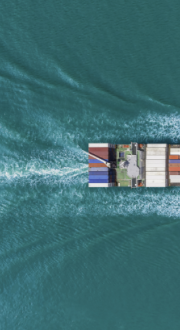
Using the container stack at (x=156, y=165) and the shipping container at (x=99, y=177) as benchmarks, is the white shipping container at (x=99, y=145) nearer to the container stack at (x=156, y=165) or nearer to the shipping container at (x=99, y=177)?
the shipping container at (x=99, y=177)

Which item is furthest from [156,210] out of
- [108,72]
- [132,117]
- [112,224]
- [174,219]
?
[108,72]

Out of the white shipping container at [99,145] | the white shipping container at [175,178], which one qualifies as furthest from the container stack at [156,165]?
the white shipping container at [99,145]

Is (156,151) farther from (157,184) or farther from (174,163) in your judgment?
(157,184)

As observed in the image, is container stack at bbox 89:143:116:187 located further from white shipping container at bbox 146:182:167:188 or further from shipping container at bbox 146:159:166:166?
white shipping container at bbox 146:182:167:188

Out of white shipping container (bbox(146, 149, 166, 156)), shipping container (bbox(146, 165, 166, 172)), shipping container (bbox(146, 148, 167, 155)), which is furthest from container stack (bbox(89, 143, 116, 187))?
shipping container (bbox(146, 165, 166, 172))

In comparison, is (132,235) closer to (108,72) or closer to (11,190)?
(11,190)
